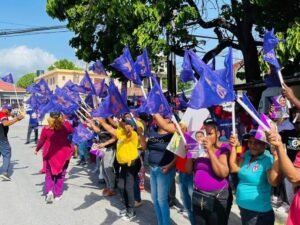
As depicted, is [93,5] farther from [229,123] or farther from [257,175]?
[257,175]

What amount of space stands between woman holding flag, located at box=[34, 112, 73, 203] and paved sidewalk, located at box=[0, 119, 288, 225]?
0.28 m

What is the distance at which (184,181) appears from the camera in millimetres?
4848

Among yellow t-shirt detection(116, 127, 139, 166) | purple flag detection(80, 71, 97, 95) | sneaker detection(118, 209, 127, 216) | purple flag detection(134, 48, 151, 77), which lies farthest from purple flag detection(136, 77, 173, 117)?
purple flag detection(80, 71, 97, 95)

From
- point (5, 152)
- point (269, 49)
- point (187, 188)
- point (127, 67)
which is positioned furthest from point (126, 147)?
point (5, 152)

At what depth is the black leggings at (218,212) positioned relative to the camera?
3.75 m

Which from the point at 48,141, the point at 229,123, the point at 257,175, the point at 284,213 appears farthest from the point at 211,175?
the point at 48,141

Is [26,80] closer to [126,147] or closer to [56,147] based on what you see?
[56,147]

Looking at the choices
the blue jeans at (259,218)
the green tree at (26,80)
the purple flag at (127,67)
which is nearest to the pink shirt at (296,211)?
the blue jeans at (259,218)

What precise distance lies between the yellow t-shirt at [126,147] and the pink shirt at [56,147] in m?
1.65

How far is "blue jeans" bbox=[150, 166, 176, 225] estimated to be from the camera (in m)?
4.77

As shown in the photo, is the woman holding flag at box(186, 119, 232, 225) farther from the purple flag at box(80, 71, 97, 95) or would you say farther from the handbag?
the purple flag at box(80, 71, 97, 95)

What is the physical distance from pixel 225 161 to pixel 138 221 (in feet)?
8.31

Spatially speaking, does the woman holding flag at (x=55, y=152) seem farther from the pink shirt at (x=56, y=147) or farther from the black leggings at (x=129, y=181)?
the black leggings at (x=129, y=181)

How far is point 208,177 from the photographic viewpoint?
12.5 feet
